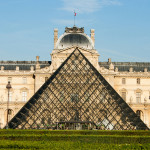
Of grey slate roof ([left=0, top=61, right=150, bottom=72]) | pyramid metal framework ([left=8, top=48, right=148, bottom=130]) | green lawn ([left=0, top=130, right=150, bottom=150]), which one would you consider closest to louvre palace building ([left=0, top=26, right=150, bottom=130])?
pyramid metal framework ([left=8, top=48, right=148, bottom=130])

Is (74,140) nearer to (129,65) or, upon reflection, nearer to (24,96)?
(24,96)

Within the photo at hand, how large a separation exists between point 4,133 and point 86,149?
10809mm

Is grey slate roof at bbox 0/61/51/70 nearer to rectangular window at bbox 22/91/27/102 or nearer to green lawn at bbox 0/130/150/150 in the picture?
rectangular window at bbox 22/91/27/102

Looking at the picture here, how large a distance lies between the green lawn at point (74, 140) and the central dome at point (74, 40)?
103 ft

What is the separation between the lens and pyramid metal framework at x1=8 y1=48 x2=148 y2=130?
36.5m

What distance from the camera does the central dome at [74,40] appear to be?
62812mm

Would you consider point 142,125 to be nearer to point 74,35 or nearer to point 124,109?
point 124,109

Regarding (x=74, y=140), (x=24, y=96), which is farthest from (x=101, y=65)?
(x=74, y=140)

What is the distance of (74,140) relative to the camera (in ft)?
97.4

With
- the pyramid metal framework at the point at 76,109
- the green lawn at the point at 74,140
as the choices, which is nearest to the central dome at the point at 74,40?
the pyramid metal framework at the point at 76,109

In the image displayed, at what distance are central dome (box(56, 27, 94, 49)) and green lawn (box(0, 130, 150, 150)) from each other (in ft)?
103

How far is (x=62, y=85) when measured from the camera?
1604 inches

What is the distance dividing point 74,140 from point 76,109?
8.82 metres

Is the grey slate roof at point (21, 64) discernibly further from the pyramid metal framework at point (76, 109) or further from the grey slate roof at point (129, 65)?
the pyramid metal framework at point (76, 109)
